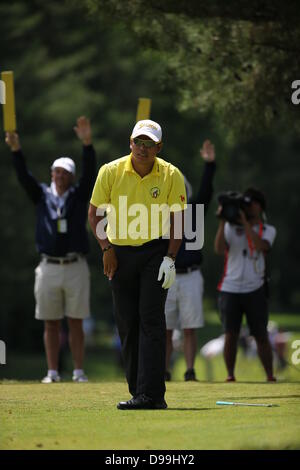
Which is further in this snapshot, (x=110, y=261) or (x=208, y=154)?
(x=208, y=154)

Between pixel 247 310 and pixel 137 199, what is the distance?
445cm

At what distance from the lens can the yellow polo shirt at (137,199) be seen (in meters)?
9.83

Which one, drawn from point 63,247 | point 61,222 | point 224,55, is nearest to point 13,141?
point 61,222

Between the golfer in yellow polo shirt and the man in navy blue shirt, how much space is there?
3739mm

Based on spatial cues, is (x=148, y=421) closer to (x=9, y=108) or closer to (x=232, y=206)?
(x=232, y=206)

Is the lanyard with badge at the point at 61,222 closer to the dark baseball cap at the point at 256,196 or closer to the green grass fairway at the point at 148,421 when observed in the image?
the dark baseball cap at the point at 256,196

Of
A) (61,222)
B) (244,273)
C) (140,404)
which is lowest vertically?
(140,404)

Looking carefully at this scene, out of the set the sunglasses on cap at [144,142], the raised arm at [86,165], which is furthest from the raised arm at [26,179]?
the sunglasses on cap at [144,142]

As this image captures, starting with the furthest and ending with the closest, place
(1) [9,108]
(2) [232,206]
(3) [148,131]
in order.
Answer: (1) [9,108], (2) [232,206], (3) [148,131]

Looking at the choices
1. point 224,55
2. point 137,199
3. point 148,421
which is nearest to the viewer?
point 148,421

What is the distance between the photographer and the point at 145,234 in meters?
9.84

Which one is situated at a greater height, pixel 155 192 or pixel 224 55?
pixel 224 55

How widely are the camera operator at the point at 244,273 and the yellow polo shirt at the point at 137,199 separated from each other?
13.0 feet
